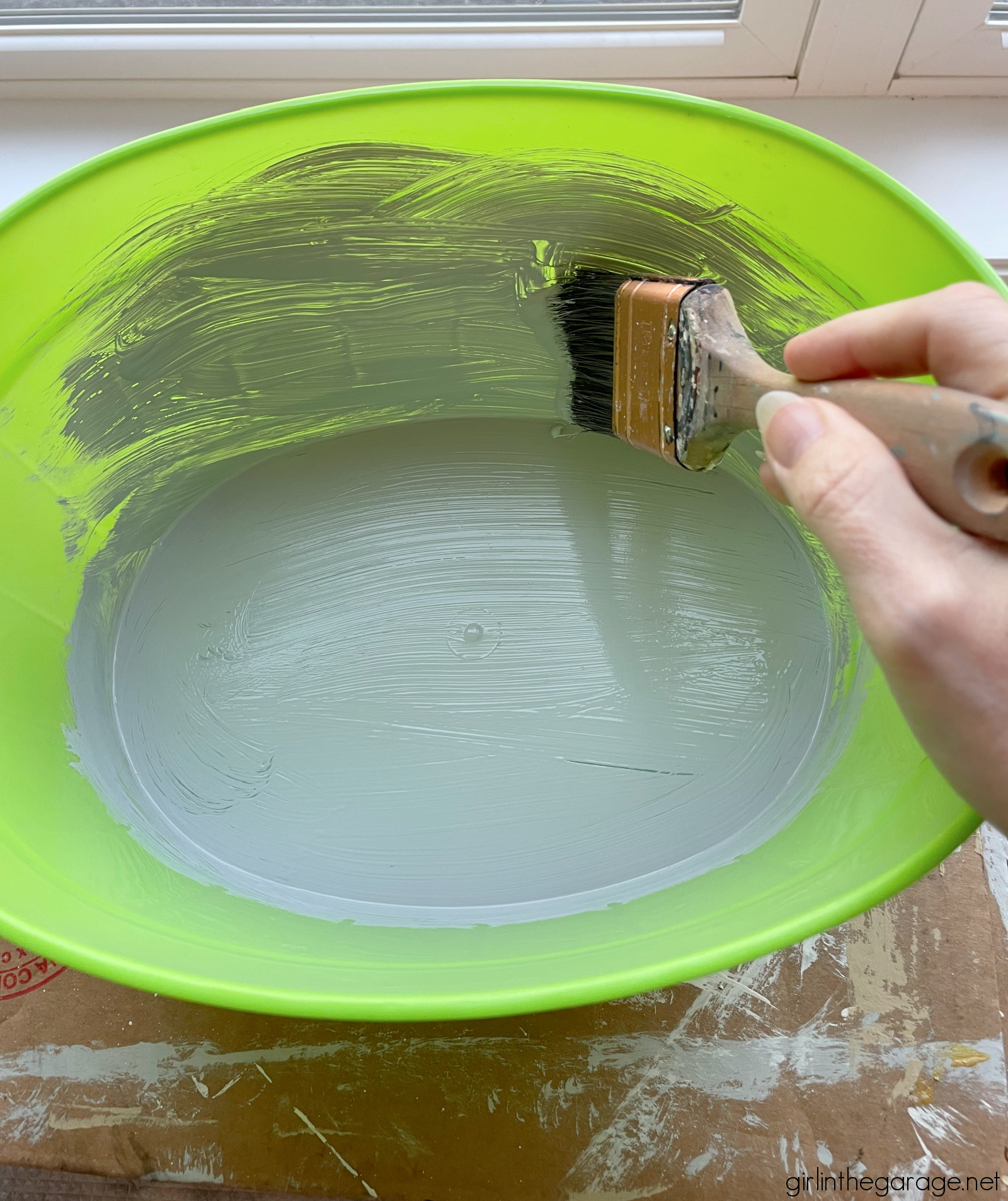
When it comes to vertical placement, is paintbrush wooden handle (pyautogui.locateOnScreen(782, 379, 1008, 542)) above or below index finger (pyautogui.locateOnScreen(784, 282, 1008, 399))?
below

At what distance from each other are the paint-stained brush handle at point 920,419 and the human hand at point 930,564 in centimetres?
1

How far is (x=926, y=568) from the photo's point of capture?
375 millimetres

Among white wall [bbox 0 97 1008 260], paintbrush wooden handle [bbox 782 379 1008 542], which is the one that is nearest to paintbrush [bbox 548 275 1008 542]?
paintbrush wooden handle [bbox 782 379 1008 542]

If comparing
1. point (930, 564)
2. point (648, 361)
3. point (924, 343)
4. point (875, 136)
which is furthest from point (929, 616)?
point (875, 136)

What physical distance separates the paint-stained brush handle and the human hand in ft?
0.04

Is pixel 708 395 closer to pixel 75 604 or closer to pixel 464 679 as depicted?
pixel 464 679

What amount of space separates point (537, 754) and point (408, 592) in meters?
0.22

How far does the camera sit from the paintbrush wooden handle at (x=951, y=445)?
0.38 m

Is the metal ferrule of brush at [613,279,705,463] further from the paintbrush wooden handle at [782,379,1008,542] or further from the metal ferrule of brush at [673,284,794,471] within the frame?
the paintbrush wooden handle at [782,379,1008,542]

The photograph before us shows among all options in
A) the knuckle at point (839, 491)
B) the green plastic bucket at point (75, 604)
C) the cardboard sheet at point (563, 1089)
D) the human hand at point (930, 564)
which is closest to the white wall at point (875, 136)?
the green plastic bucket at point (75, 604)

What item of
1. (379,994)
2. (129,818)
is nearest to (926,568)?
(379,994)

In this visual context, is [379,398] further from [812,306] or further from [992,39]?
[992,39]

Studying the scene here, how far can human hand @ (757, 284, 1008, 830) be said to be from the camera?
1.22 ft

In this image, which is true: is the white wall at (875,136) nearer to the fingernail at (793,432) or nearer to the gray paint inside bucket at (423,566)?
the gray paint inside bucket at (423,566)
